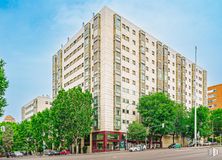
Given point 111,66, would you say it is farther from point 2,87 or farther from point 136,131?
point 2,87

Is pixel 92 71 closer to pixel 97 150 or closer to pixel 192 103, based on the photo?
pixel 97 150

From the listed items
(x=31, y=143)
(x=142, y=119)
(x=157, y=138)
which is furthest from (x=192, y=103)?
(x=31, y=143)

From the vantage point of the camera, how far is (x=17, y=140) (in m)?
99.6

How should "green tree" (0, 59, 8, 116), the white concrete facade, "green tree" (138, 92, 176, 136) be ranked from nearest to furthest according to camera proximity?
"green tree" (0, 59, 8, 116)
"green tree" (138, 92, 176, 136)
the white concrete facade

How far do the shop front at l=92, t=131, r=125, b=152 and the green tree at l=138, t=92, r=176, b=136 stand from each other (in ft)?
24.3

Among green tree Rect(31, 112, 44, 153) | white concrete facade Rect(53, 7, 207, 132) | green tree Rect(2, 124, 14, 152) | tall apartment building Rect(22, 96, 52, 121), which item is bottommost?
green tree Rect(2, 124, 14, 152)

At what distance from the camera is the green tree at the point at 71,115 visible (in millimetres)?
67562

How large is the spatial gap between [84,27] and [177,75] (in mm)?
37989

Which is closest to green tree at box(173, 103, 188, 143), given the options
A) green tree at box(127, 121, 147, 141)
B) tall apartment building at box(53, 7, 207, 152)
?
tall apartment building at box(53, 7, 207, 152)

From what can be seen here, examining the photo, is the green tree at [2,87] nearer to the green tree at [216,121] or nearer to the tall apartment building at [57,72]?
the tall apartment building at [57,72]

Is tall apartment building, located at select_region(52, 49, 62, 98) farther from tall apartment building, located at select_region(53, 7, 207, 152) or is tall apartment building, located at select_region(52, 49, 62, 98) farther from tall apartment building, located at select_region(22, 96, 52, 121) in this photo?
tall apartment building, located at select_region(22, 96, 52, 121)

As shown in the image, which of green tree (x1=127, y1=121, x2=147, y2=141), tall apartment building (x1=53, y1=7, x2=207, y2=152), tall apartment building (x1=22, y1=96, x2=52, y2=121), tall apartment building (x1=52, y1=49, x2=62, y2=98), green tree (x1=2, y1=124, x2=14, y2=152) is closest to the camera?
green tree (x1=127, y1=121, x2=147, y2=141)

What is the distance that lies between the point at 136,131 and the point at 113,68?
54.0 ft

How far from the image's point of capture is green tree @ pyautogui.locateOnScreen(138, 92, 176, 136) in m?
76.5
